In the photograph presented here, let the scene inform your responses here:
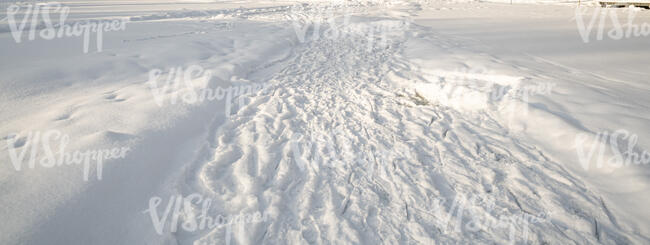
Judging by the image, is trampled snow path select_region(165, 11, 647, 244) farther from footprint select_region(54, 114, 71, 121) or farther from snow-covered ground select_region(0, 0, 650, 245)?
footprint select_region(54, 114, 71, 121)

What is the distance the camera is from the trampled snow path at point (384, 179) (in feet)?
6.40

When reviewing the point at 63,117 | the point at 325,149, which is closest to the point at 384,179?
the point at 325,149

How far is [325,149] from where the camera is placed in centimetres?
290

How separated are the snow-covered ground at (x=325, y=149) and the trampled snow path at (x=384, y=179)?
15mm

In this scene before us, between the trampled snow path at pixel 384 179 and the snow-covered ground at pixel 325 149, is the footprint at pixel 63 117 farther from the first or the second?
the trampled snow path at pixel 384 179

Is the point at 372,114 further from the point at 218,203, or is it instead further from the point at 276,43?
the point at 276,43

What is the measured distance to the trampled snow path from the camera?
1.95 metres

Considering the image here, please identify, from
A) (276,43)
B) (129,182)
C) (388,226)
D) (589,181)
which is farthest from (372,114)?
(276,43)

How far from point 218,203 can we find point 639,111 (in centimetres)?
442

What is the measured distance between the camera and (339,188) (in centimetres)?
237

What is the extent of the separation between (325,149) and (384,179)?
0.74 metres

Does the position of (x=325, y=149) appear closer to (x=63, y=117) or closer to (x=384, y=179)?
(x=384, y=179)

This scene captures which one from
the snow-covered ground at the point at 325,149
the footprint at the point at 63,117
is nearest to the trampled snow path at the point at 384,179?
the snow-covered ground at the point at 325,149

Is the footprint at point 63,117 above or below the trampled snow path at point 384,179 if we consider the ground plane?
above
